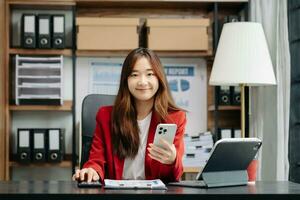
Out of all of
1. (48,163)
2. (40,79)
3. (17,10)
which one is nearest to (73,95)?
(40,79)

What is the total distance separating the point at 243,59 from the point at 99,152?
1.32 metres

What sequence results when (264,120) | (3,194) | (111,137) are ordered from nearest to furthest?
1. (3,194)
2. (111,137)
3. (264,120)

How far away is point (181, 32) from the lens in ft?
11.9

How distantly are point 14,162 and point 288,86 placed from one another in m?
1.83

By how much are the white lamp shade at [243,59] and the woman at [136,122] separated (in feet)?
3.47

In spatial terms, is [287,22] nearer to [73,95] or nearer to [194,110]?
[194,110]

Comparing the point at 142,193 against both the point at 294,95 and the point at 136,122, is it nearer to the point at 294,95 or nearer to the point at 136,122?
the point at 136,122

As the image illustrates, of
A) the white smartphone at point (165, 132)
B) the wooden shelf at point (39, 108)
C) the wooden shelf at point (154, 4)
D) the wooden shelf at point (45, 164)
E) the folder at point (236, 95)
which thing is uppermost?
the wooden shelf at point (154, 4)

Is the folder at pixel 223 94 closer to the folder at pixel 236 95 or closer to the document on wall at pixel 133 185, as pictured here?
the folder at pixel 236 95

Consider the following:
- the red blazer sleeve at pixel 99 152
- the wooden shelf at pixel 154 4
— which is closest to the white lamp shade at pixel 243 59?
the wooden shelf at pixel 154 4

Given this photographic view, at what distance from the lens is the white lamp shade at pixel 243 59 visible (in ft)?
9.85

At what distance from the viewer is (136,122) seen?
2012 mm

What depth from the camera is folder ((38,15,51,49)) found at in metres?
3.53

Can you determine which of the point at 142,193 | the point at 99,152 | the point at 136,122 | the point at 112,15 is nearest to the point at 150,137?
the point at 136,122
